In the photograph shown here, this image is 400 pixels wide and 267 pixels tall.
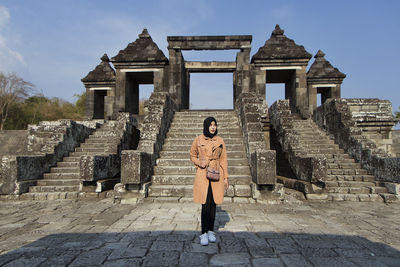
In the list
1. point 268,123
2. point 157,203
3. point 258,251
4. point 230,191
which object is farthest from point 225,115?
point 258,251

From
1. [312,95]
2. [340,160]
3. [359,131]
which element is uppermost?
[312,95]

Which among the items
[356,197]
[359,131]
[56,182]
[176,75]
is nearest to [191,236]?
[356,197]

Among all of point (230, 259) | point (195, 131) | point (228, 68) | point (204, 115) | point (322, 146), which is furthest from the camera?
point (228, 68)

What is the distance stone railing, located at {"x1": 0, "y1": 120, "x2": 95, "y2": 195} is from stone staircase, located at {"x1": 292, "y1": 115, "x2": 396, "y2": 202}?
7.45 m

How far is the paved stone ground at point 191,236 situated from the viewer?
2455 millimetres

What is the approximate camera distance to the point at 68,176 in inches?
265

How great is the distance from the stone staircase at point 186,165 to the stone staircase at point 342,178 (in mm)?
1705

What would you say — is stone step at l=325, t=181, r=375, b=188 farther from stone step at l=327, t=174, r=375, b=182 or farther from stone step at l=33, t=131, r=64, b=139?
stone step at l=33, t=131, r=64, b=139

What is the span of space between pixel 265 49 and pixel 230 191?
11.0 metres

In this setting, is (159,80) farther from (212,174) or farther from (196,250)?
(196,250)

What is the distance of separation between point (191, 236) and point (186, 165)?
10.8 ft

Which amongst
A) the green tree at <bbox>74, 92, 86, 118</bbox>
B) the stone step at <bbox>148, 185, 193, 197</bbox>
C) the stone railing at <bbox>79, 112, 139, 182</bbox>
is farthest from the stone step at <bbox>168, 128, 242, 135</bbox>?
the green tree at <bbox>74, 92, 86, 118</bbox>

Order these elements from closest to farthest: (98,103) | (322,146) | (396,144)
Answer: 1. (322,146)
2. (396,144)
3. (98,103)

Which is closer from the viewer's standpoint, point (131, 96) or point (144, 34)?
point (144, 34)
